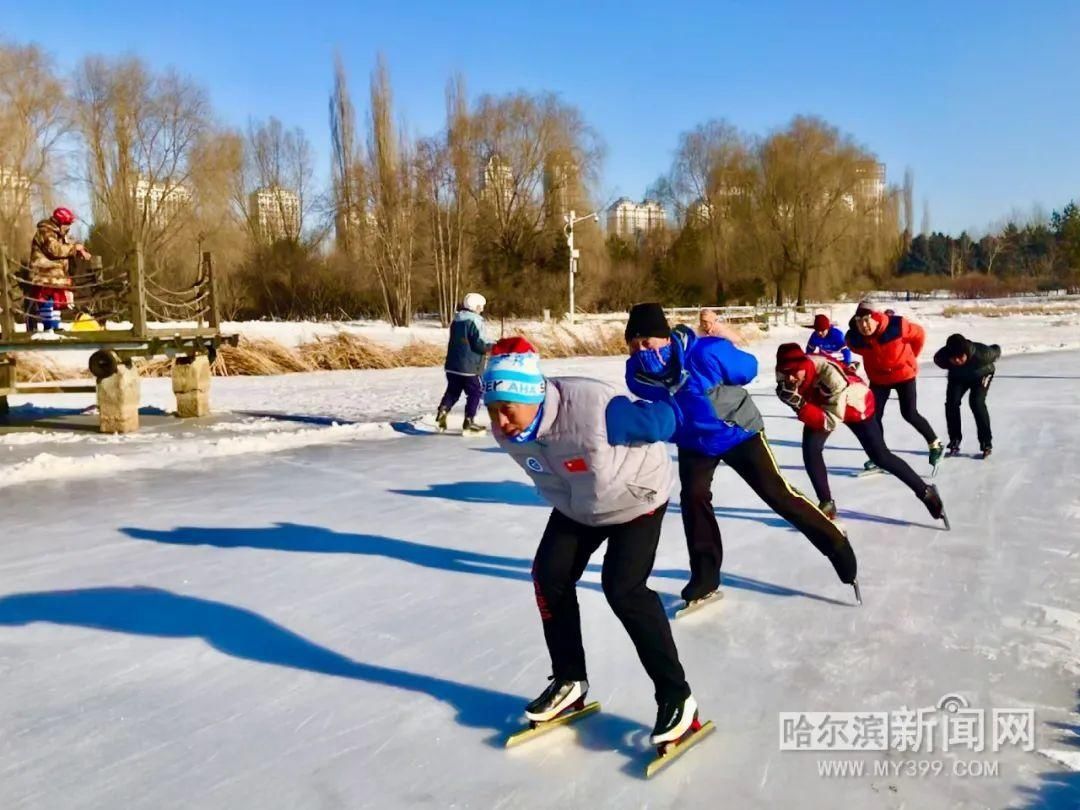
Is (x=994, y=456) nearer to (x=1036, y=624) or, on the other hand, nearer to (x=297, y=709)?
(x=1036, y=624)

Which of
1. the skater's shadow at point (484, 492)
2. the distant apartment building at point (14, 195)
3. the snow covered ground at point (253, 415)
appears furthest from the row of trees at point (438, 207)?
the skater's shadow at point (484, 492)

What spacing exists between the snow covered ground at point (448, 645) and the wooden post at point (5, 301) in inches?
111

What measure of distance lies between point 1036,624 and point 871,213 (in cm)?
3818

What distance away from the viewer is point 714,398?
12.5ft

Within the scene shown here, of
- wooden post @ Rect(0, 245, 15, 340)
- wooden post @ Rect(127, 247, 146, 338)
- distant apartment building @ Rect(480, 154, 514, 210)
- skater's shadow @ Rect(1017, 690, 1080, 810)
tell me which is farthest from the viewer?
distant apartment building @ Rect(480, 154, 514, 210)

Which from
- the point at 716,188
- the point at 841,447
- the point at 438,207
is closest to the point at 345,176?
the point at 438,207

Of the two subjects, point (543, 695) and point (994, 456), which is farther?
point (994, 456)

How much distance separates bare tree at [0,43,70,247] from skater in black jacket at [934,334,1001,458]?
23.0 metres

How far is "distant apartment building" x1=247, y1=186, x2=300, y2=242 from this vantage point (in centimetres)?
3681

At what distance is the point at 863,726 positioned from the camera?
9.08 ft

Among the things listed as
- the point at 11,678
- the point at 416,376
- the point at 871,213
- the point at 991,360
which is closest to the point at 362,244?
the point at 416,376

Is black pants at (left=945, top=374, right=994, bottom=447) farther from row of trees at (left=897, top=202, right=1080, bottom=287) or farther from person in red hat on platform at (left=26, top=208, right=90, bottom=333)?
row of trees at (left=897, top=202, right=1080, bottom=287)

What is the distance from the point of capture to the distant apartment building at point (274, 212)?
3681cm

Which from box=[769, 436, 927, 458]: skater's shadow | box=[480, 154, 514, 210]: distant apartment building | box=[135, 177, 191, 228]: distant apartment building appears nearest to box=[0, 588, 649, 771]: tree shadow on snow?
box=[769, 436, 927, 458]: skater's shadow
